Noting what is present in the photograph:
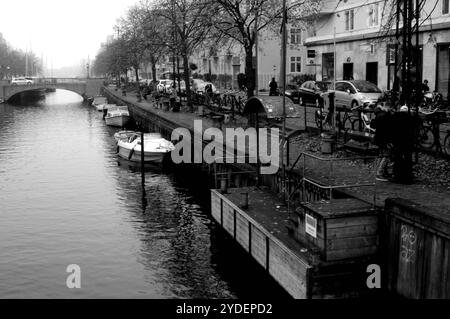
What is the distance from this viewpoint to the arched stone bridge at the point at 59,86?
10138 centimetres

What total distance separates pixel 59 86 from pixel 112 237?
3488 inches

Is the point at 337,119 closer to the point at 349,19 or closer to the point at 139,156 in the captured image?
the point at 139,156

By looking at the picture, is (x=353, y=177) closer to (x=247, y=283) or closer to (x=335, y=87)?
(x=247, y=283)

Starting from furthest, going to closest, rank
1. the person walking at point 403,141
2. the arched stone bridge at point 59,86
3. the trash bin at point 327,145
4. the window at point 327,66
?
1. the arched stone bridge at point 59,86
2. the window at point 327,66
3. the trash bin at point 327,145
4. the person walking at point 403,141

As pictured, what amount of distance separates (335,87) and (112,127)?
32.0 m

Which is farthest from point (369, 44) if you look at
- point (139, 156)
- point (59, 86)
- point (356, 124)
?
point (59, 86)

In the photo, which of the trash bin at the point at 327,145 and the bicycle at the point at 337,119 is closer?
the trash bin at the point at 327,145

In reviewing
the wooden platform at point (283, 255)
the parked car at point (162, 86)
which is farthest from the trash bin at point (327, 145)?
the parked car at point (162, 86)

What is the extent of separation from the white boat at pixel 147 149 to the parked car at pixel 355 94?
1119cm

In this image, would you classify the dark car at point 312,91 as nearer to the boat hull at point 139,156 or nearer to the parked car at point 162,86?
the boat hull at point 139,156

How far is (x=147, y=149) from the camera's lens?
37.4m

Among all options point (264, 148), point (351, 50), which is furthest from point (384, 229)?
point (351, 50)

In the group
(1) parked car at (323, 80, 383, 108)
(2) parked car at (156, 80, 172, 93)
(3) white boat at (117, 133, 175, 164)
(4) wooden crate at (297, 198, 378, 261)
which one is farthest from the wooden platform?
(2) parked car at (156, 80, 172, 93)

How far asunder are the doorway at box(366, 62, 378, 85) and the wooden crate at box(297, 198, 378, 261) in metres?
34.0
